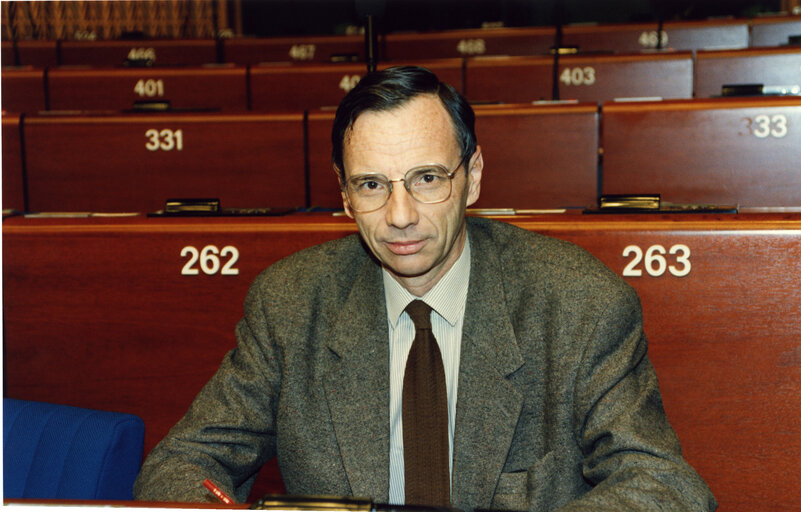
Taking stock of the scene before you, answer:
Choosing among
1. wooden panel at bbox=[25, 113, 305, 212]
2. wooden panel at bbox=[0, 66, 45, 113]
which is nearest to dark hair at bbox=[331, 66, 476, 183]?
wooden panel at bbox=[25, 113, 305, 212]

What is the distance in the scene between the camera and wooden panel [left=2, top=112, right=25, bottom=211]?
2.64 meters

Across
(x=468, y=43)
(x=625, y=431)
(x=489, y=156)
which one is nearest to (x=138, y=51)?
(x=468, y=43)

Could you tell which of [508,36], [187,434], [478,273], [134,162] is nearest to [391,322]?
[478,273]

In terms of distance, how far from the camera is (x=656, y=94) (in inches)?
144

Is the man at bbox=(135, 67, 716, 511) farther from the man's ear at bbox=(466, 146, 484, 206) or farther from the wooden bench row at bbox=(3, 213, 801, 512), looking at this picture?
the wooden bench row at bbox=(3, 213, 801, 512)

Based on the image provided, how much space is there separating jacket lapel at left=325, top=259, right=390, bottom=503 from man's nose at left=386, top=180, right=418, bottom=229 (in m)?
0.19

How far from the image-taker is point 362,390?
1.29m

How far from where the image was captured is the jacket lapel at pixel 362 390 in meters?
1.24

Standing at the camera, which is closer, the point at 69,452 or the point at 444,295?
the point at 69,452

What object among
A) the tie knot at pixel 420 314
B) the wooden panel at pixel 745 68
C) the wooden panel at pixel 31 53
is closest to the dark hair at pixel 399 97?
the tie knot at pixel 420 314

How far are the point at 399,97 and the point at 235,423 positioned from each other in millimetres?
578

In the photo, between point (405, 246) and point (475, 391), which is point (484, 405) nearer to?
point (475, 391)

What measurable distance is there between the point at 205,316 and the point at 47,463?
626 millimetres

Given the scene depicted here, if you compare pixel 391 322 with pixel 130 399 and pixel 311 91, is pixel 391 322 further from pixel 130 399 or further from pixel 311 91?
pixel 311 91
